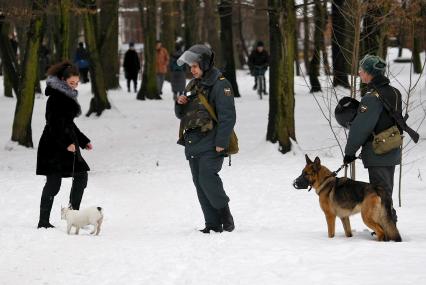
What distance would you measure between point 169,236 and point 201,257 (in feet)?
4.69

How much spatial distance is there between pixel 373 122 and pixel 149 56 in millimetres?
18980

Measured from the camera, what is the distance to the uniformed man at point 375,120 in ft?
23.6

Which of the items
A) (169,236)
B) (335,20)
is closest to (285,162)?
(169,236)

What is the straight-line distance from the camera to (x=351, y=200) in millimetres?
7180

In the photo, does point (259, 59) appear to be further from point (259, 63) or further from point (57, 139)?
point (57, 139)

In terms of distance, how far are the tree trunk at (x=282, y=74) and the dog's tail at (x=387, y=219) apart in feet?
26.0

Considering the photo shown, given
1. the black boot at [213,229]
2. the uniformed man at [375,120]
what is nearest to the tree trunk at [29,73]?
the black boot at [213,229]

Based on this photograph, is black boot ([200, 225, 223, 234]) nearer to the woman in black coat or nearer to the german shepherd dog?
the german shepherd dog

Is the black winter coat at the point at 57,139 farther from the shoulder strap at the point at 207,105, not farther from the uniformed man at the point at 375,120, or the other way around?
the uniformed man at the point at 375,120

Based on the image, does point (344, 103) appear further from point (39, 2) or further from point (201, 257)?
point (39, 2)

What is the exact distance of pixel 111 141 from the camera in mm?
18453

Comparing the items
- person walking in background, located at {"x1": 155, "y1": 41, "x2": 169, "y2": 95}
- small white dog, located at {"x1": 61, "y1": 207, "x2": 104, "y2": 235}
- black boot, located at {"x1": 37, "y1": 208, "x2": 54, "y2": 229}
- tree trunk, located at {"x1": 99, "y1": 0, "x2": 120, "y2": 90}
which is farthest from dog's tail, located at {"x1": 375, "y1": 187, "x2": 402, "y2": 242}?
person walking in background, located at {"x1": 155, "y1": 41, "x2": 169, "y2": 95}

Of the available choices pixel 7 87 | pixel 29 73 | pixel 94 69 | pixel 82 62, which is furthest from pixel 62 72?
pixel 82 62

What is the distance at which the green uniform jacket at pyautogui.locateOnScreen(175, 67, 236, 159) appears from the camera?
7.66 m
